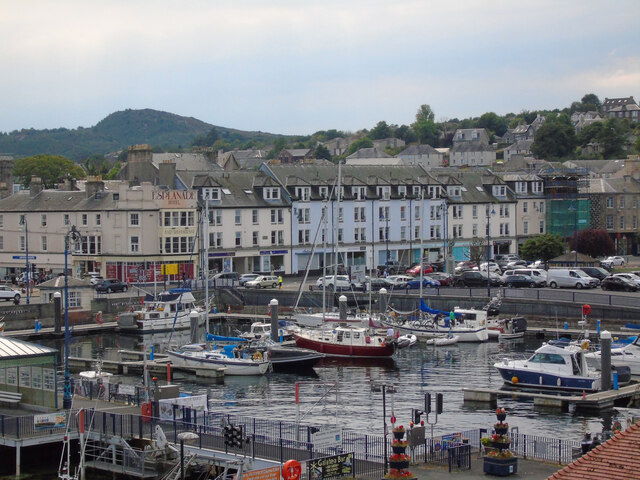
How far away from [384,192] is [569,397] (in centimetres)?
6213

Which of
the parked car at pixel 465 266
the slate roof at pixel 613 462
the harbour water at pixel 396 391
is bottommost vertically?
the harbour water at pixel 396 391

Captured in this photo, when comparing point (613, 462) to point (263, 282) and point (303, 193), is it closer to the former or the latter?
point (263, 282)

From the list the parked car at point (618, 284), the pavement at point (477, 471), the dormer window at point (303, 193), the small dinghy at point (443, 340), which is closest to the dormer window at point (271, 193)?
the dormer window at point (303, 193)

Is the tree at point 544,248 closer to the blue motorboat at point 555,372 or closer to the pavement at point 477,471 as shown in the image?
the blue motorboat at point 555,372

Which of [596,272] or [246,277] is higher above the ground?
[596,272]

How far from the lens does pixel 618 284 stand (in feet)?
278

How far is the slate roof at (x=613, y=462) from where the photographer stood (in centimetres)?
2150

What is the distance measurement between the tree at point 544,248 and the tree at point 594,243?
9.09 metres

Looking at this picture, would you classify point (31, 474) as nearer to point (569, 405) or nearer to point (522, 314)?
point (569, 405)

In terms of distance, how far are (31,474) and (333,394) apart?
2053cm

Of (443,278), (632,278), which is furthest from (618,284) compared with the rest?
(443,278)

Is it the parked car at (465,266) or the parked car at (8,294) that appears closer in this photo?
the parked car at (8,294)

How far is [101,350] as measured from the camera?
74.4m

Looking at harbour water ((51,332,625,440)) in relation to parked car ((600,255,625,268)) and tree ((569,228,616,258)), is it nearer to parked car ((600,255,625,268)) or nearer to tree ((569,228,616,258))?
parked car ((600,255,625,268))
